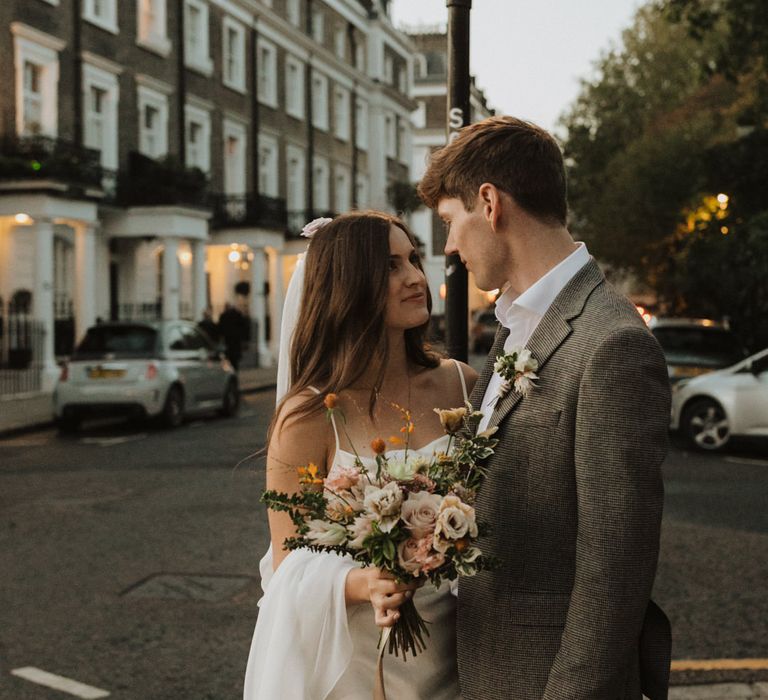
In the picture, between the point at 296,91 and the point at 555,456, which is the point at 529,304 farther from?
the point at 296,91

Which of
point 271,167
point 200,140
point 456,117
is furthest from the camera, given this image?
point 271,167

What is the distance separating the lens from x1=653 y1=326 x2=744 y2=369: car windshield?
1711 centimetres

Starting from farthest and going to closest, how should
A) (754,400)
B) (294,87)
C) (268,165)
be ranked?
(294,87), (268,165), (754,400)

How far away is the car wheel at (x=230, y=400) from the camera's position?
754 inches

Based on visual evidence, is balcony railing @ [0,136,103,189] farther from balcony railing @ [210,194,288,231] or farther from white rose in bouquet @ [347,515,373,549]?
white rose in bouquet @ [347,515,373,549]

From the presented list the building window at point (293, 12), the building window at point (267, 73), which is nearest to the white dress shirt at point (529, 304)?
the building window at point (267, 73)

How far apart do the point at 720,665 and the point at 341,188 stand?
147ft

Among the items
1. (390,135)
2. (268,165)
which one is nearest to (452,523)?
(268,165)

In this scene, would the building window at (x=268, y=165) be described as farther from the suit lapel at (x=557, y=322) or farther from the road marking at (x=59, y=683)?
the suit lapel at (x=557, y=322)

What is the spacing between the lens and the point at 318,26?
45094 millimetres

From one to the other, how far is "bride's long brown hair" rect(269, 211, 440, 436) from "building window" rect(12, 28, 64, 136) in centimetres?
2383

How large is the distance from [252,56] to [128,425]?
77.3 feet

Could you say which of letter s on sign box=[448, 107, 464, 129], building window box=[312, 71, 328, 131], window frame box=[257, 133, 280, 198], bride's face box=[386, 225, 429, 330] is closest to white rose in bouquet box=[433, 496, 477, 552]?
bride's face box=[386, 225, 429, 330]

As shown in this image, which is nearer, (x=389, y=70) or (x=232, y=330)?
(x=232, y=330)
